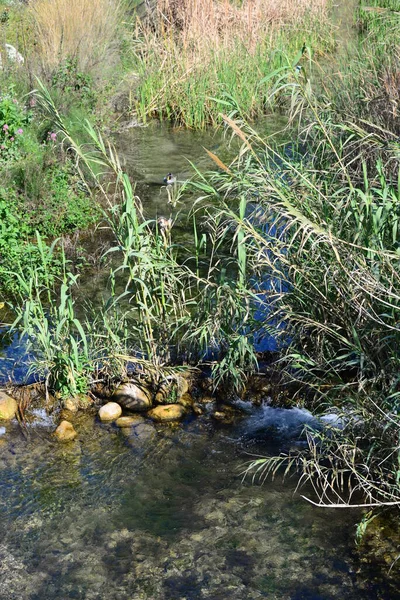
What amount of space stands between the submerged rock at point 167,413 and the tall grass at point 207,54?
20.5ft

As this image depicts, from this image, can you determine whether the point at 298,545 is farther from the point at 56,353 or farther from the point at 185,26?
the point at 185,26

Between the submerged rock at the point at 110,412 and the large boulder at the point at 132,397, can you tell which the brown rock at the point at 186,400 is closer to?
the large boulder at the point at 132,397

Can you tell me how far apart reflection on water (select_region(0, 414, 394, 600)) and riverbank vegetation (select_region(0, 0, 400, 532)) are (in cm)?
30

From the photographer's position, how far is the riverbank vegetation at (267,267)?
4379mm

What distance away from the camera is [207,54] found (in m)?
11.4

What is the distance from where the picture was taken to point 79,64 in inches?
399

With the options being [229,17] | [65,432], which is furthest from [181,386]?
[229,17]

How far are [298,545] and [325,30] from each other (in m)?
10.0

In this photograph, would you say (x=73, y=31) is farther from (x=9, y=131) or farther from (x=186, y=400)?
(x=186, y=400)

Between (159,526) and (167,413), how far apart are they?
112 cm

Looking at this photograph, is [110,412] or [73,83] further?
[73,83]

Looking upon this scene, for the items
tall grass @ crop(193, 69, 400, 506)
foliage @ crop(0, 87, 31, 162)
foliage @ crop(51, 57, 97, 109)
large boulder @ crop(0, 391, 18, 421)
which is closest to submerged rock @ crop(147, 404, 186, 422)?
tall grass @ crop(193, 69, 400, 506)

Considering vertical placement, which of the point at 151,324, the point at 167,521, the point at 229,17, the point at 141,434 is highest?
the point at 229,17

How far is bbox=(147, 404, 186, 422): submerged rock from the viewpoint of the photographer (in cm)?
544
